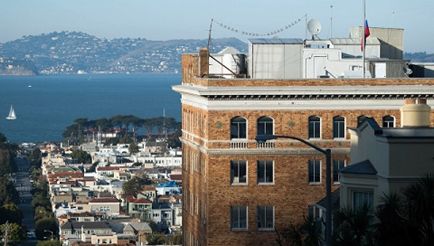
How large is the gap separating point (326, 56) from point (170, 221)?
148439 millimetres

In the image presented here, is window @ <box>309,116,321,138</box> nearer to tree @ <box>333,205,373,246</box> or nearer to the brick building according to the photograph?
the brick building

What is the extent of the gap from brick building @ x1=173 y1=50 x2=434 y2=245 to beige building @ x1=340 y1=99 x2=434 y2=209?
10535 millimetres

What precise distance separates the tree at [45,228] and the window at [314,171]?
428ft

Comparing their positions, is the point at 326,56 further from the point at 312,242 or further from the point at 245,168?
the point at 312,242

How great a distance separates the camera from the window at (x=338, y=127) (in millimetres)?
47500

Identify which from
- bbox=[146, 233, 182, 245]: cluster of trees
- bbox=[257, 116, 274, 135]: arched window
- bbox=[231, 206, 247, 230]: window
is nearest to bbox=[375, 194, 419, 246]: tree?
bbox=[257, 116, 274, 135]: arched window

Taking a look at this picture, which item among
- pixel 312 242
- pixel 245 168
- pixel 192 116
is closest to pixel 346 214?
pixel 312 242

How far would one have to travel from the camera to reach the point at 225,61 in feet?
171

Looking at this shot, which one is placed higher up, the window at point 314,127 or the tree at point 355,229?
the window at point 314,127

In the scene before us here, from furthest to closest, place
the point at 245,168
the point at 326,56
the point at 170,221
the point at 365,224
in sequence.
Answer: the point at 170,221 → the point at 326,56 → the point at 245,168 → the point at 365,224

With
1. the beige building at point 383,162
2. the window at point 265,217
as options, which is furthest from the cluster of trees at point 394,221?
the window at point 265,217

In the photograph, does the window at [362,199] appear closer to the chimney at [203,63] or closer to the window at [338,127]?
the window at [338,127]

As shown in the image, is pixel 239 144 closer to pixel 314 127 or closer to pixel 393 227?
pixel 314 127

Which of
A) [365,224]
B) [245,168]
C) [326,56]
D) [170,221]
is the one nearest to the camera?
[365,224]
